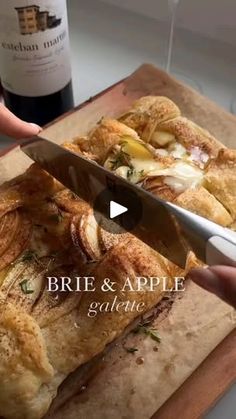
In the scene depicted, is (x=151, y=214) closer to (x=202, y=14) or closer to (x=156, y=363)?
(x=156, y=363)

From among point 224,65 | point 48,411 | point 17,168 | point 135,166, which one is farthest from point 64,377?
point 224,65

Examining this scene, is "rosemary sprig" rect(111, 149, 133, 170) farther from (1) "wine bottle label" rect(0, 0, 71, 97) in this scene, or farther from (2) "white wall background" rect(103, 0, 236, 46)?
(2) "white wall background" rect(103, 0, 236, 46)

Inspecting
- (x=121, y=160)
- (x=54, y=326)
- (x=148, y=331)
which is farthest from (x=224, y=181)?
(x=54, y=326)

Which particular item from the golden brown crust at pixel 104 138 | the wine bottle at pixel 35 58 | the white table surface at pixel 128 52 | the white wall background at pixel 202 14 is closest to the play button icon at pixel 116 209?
the golden brown crust at pixel 104 138

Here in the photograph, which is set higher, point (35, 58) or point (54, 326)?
point (35, 58)

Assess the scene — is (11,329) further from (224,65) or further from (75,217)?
(224,65)

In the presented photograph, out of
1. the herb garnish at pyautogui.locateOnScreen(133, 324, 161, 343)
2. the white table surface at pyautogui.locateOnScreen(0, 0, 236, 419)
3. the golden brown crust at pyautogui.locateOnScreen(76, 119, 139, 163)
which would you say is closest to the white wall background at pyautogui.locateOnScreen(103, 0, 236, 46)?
the white table surface at pyautogui.locateOnScreen(0, 0, 236, 419)
